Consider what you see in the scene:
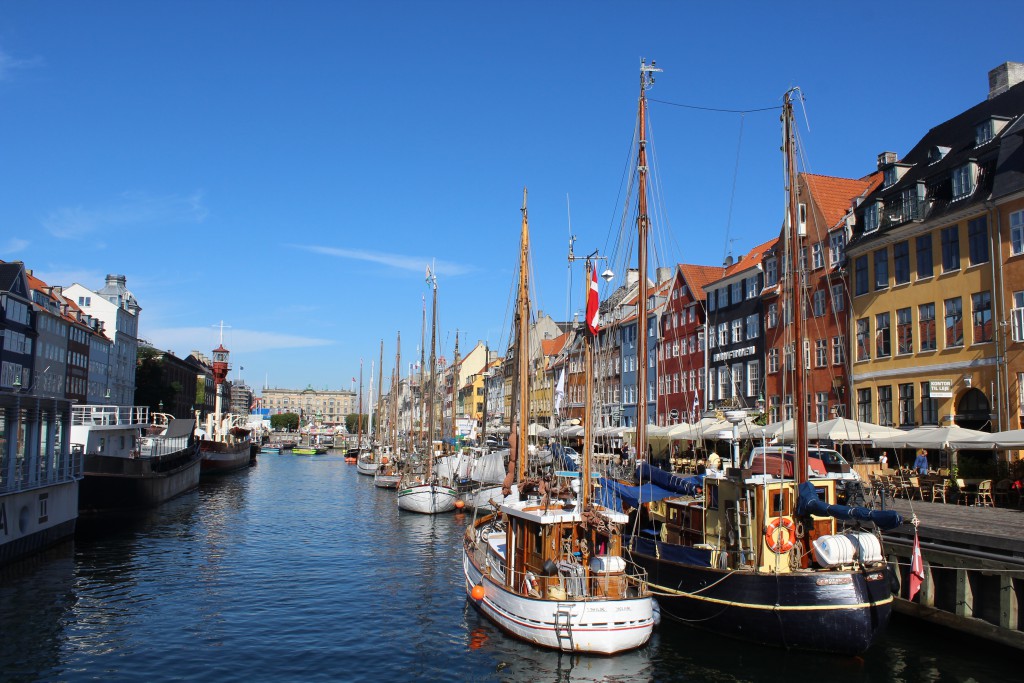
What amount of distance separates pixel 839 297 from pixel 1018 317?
13.9 meters

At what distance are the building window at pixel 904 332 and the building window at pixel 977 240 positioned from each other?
17.6 ft

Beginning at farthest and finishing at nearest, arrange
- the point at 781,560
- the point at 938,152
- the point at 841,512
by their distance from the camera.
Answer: the point at 938,152 → the point at 781,560 → the point at 841,512

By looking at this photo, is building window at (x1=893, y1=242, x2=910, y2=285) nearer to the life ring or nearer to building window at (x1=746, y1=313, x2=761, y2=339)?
building window at (x1=746, y1=313, x2=761, y2=339)

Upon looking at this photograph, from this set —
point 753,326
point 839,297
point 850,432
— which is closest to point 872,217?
point 839,297

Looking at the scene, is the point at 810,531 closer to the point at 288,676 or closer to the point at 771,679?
the point at 771,679

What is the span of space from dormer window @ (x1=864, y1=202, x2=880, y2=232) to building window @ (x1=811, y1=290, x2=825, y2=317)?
5.43 meters

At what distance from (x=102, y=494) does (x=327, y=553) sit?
18.3 meters


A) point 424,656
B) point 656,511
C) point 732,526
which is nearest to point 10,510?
point 424,656

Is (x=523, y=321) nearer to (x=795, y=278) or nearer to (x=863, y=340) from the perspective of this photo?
(x=795, y=278)

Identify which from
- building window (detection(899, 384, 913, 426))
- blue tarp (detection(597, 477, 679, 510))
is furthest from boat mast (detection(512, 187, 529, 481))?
building window (detection(899, 384, 913, 426))

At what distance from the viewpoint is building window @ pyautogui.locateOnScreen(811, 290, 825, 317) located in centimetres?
5066

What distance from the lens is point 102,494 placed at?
47.1m

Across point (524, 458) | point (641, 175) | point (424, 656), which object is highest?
point (641, 175)

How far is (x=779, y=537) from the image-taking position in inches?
834
